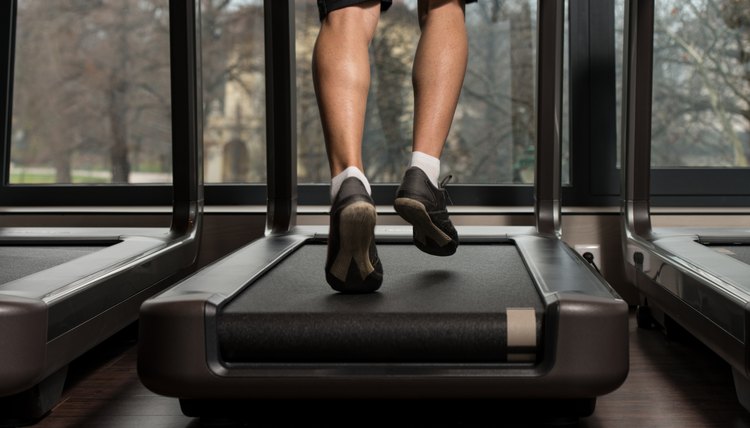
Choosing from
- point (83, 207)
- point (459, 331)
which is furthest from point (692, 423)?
point (83, 207)

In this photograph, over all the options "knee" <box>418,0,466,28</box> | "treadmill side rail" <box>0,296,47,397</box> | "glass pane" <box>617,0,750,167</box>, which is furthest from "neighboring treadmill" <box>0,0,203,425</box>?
"glass pane" <box>617,0,750,167</box>

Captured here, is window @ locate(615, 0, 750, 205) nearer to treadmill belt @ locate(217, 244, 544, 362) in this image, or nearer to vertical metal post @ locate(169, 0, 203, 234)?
vertical metal post @ locate(169, 0, 203, 234)

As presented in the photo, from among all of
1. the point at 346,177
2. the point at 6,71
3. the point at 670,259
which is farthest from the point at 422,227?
the point at 6,71

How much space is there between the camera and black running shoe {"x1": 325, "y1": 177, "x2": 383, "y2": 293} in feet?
4.23

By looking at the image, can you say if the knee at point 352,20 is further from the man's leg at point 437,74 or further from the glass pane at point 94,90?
the glass pane at point 94,90

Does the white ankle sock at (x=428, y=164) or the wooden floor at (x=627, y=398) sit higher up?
the white ankle sock at (x=428, y=164)

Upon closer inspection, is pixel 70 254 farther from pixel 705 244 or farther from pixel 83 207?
pixel 705 244

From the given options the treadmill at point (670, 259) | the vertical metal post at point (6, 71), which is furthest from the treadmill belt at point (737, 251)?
the vertical metal post at point (6, 71)

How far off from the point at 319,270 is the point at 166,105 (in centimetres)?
150

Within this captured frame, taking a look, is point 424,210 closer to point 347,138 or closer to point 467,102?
point 347,138

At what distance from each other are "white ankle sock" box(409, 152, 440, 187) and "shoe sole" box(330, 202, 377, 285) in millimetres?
196

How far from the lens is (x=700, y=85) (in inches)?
106

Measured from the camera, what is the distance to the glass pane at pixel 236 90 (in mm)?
2883

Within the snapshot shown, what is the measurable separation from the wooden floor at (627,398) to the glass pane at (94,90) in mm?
1164
